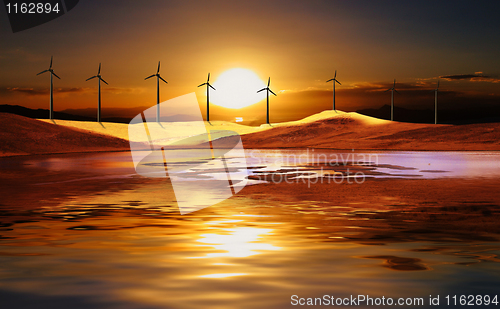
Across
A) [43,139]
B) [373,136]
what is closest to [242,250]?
[43,139]

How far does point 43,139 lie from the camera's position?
97812 mm

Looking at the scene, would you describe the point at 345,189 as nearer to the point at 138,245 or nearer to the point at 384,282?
the point at 138,245

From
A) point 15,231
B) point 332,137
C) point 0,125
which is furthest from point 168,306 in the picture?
point 332,137

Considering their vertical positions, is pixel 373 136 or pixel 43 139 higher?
pixel 43 139

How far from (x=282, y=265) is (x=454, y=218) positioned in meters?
7.88

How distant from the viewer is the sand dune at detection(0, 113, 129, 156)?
8706 cm

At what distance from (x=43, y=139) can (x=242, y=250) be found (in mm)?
96098

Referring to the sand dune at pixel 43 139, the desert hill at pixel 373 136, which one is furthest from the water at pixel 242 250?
the desert hill at pixel 373 136

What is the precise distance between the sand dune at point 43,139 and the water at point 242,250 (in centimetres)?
7129

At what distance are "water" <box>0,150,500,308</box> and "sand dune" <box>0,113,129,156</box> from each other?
71.3 meters

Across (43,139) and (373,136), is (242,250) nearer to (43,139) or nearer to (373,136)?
(43,139)

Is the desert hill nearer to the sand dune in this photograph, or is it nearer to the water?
the sand dune

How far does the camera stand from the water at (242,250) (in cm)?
715

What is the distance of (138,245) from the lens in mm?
10664
